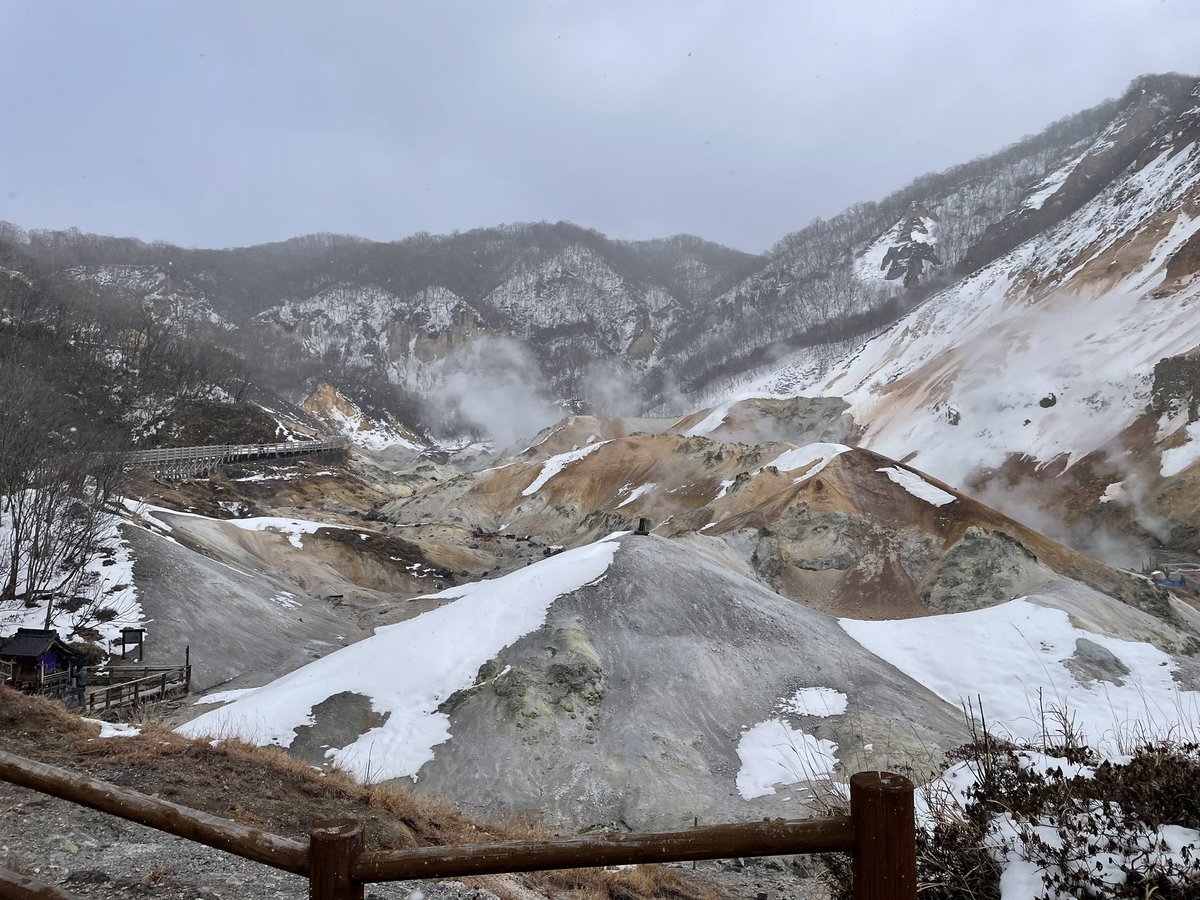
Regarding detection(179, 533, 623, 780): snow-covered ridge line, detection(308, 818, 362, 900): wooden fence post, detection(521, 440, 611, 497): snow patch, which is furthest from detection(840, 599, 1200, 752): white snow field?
detection(521, 440, 611, 497): snow patch

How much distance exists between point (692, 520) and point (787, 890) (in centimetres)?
4113

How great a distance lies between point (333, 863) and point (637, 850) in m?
1.34

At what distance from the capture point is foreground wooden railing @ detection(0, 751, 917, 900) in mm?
3066

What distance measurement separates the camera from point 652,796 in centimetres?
1928

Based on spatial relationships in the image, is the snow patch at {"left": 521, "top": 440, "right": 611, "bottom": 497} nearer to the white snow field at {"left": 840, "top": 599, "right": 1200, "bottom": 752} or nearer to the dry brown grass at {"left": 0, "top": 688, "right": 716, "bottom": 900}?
the white snow field at {"left": 840, "top": 599, "right": 1200, "bottom": 752}

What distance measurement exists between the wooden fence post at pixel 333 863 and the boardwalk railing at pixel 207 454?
196ft

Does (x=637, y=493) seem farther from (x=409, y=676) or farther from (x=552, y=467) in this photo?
(x=409, y=676)

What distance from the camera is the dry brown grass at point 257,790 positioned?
32.0 feet

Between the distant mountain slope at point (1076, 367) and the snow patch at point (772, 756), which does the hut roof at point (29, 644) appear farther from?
the distant mountain slope at point (1076, 367)

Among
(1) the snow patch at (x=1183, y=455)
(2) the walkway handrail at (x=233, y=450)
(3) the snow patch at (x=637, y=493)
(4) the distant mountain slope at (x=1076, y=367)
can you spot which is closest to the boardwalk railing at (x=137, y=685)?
(2) the walkway handrail at (x=233, y=450)

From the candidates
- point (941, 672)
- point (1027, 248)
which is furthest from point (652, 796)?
point (1027, 248)

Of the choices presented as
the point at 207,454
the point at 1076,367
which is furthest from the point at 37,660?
the point at 1076,367

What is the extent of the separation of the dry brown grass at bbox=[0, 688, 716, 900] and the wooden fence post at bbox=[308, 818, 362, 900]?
6.20m

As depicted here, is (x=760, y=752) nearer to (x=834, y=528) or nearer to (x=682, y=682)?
(x=682, y=682)
